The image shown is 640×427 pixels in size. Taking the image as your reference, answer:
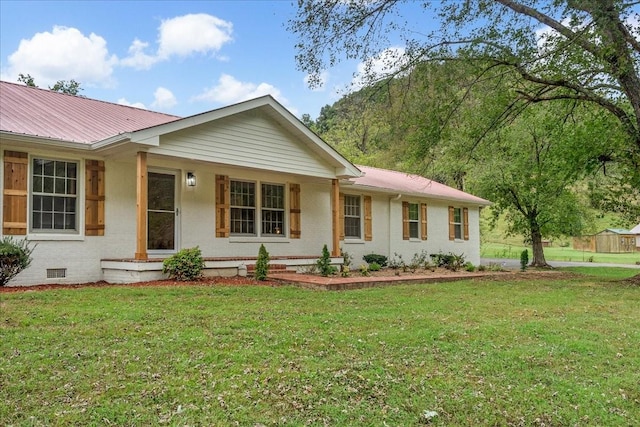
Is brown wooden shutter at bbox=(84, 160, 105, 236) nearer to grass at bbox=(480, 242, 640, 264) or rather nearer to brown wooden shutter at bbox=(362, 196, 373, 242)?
brown wooden shutter at bbox=(362, 196, 373, 242)

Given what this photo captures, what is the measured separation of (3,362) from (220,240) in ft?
24.6

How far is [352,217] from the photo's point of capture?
14.9m

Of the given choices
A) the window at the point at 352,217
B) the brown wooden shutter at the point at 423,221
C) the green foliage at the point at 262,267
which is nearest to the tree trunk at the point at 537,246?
the brown wooden shutter at the point at 423,221

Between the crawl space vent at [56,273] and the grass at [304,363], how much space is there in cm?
180

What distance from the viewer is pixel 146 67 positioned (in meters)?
25.2

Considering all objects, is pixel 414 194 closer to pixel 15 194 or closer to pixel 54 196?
pixel 54 196

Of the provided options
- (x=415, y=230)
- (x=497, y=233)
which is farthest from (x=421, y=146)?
(x=497, y=233)

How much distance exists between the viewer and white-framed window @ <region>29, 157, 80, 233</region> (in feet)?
29.1

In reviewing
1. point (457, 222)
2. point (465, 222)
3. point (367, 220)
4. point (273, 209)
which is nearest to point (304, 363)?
point (273, 209)

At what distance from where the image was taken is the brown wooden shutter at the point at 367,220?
1512cm

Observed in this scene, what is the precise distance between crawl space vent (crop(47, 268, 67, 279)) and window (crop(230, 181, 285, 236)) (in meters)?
3.98

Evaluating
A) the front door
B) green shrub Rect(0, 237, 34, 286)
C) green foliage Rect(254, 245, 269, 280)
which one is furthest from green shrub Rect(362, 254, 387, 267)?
green shrub Rect(0, 237, 34, 286)

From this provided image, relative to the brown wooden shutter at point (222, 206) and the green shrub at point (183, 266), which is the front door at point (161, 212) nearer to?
the brown wooden shutter at point (222, 206)

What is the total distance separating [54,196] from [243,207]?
437 cm
